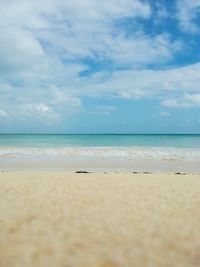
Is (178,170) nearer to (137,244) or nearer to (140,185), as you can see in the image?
(140,185)

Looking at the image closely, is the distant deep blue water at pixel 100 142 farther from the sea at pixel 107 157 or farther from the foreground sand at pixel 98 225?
the foreground sand at pixel 98 225

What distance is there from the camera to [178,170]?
17969 mm

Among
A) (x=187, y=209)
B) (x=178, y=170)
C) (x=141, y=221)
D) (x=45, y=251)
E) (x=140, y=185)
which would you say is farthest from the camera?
(x=178, y=170)

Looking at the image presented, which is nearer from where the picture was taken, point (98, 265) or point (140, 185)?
point (98, 265)

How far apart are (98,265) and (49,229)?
1.86 metres

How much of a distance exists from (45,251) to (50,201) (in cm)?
356

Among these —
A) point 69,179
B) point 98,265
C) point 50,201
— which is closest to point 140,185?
point 69,179

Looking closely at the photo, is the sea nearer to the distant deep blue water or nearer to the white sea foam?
the white sea foam

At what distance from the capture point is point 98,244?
5301mm

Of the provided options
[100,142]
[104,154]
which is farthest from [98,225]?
[100,142]

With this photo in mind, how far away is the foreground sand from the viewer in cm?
479

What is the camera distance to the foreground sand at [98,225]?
4785 mm

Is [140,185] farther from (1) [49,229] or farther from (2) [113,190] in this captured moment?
(1) [49,229]

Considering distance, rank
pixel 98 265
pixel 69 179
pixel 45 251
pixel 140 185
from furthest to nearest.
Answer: pixel 69 179 < pixel 140 185 < pixel 45 251 < pixel 98 265
